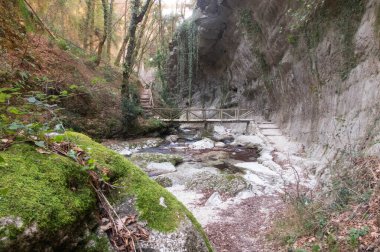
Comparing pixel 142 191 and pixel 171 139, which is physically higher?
pixel 142 191

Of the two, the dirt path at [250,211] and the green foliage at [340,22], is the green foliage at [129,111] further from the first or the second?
the green foliage at [340,22]

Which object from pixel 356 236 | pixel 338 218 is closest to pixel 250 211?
pixel 338 218

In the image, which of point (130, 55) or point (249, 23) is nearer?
point (130, 55)

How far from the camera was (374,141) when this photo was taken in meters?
5.33

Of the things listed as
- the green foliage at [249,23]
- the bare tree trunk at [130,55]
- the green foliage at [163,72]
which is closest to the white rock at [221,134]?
the bare tree trunk at [130,55]

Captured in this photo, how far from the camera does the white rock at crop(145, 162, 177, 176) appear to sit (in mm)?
7623

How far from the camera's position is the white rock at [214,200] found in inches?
208

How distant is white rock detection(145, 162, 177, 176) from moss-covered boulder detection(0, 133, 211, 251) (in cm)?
538

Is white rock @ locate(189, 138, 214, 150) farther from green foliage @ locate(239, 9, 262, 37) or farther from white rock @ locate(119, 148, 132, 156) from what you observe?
green foliage @ locate(239, 9, 262, 37)

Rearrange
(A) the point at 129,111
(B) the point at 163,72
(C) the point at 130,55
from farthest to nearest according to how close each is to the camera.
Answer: (B) the point at 163,72
(A) the point at 129,111
(C) the point at 130,55

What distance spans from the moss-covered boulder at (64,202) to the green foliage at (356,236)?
1.61m

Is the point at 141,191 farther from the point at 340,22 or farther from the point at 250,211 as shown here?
the point at 340,22

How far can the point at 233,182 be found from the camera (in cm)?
609

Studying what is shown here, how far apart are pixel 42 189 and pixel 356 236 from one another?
113 inches
